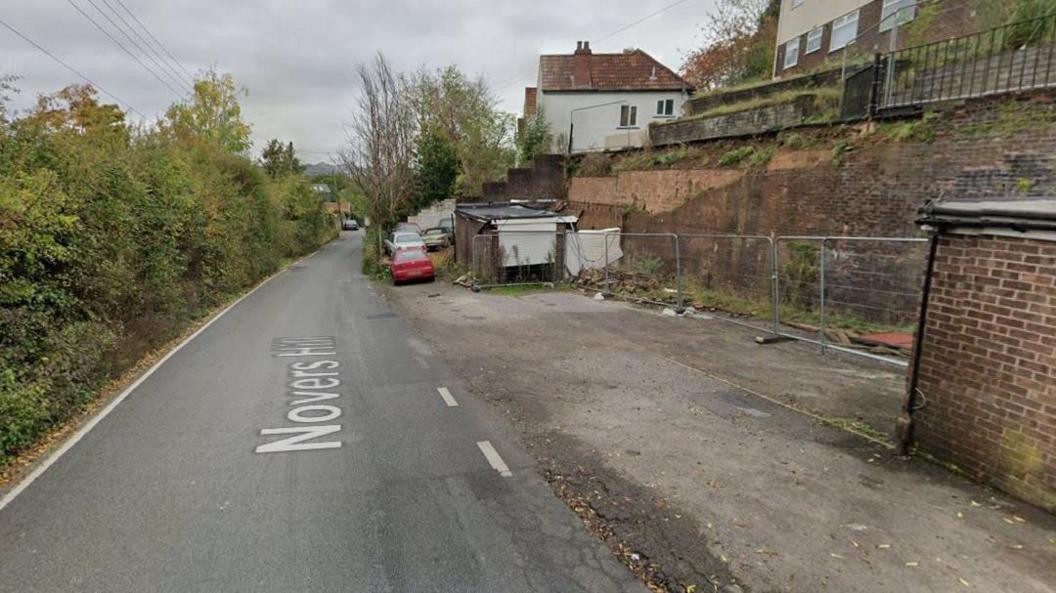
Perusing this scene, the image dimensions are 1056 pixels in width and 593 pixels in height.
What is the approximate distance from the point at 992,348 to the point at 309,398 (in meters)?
7.02

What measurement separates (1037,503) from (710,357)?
477 centimetres

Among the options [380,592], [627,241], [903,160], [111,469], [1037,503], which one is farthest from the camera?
[627,241]

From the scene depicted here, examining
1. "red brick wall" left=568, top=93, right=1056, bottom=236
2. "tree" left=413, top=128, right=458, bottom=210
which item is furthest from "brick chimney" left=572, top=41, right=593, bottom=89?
"red brick wall" left=568, top=93, right=1056, bottom=236

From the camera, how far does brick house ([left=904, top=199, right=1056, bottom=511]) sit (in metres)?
3.74

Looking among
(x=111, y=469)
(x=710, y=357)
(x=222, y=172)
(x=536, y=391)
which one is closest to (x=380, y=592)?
(x=111, y=469)

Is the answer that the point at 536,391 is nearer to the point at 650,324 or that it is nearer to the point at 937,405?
the point at 937,405

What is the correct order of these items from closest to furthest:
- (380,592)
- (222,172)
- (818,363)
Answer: (380,592), (818,363), (222,172)

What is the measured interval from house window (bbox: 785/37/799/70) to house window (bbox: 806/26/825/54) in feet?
3.09

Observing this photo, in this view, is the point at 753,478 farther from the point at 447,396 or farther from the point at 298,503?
the point at 447,396

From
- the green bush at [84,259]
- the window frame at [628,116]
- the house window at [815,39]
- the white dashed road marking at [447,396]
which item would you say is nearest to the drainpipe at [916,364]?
the white dashed road marking at [447,396]

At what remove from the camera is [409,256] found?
21484mm

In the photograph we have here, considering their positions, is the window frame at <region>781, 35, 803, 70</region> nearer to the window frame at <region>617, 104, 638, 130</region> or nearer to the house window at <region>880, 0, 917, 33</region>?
the house window at <region>880, 0, 917, 33</region>

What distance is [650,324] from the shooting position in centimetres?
1131

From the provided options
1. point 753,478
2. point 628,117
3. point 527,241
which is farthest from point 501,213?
point 753,478
